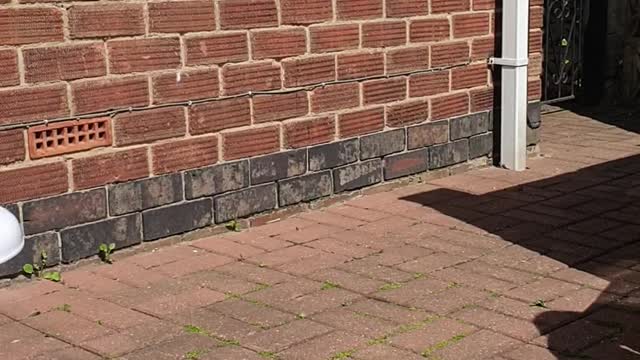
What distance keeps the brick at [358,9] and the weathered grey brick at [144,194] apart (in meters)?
1.69

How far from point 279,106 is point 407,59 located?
4.31 feet

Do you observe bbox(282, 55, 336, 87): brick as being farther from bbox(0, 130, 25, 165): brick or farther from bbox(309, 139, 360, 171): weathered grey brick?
bbox(0, 130, 25, 165): brick

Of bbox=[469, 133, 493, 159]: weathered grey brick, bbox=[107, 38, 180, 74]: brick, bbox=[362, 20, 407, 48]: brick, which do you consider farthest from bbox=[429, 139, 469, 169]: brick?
bbox=[107, 38, 180, 74]: brick

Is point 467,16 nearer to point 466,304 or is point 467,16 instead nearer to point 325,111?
point 325,111

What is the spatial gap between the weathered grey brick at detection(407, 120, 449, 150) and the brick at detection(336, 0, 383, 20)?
0.96 metres

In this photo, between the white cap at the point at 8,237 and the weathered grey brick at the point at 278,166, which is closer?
the white cap at the point at 8,237

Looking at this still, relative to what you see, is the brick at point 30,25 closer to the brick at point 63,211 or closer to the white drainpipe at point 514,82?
the brick at point 63,211

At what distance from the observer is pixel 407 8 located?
23.8 feet

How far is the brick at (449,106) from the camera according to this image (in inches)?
301

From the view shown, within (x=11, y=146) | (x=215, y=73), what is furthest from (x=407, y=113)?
(x=11, y=146)

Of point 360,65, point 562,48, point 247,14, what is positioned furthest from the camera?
point 562,48

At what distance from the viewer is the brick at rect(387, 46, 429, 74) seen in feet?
23.7

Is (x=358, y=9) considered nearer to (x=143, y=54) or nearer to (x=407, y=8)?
(x=407, y=8)

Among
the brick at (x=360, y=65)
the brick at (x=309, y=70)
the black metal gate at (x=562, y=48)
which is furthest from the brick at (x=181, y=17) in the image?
the black metal gate at (x=562, y=48)
